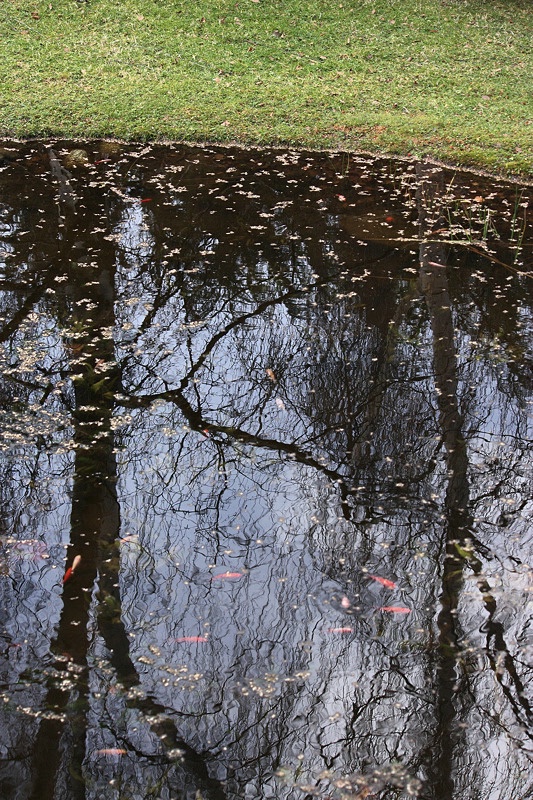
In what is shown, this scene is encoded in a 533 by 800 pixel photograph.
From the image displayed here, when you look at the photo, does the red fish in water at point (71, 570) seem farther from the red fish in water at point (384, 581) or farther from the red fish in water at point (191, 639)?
the red fish in water at point (384, 581)

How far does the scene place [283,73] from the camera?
11617 millimetres

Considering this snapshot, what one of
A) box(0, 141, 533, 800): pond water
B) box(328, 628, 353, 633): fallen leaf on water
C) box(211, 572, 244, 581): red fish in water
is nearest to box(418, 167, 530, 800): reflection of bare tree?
box(0, 141, 533, 800): pond water

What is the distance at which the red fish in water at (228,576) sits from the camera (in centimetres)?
337

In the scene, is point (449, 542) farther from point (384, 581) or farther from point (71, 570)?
point (71, 570)

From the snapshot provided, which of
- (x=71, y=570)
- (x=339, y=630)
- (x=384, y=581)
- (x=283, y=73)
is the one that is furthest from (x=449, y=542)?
(x=283, y=73)

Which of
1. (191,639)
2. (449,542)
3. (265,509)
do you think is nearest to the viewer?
(191,639)

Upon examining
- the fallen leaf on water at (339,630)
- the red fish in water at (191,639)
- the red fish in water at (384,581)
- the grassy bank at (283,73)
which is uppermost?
the grassy bank at (283,73)

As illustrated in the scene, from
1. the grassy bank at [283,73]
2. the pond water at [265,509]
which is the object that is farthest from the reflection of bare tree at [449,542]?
the grassy bank at [283,73]

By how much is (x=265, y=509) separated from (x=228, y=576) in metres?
0.50

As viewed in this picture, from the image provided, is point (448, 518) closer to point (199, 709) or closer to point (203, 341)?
point (199, 709)

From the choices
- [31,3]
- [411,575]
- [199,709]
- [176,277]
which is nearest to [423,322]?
[176,277]

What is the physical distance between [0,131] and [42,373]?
6.04 meters

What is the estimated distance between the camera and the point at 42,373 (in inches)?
191

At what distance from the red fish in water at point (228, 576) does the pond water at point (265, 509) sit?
0.01 metres
